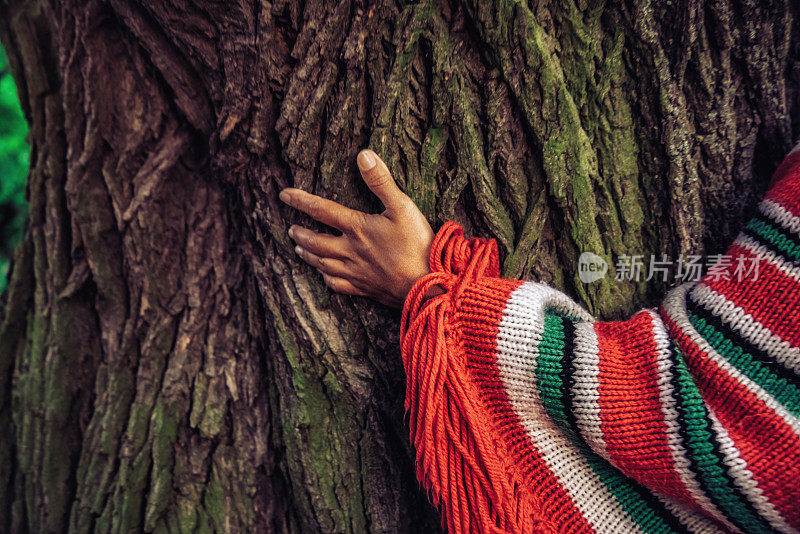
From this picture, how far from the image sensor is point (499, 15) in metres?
0.97

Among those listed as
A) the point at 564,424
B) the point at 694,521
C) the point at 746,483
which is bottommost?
the point at 694,521

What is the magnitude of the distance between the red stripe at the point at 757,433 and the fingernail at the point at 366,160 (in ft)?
2.46

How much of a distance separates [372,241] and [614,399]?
0.59 metres

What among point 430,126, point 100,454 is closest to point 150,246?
point 100,454

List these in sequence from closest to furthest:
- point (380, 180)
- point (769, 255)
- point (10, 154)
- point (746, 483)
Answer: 1. point (746, 483)
2. point (769, 255)
3. point (380, 180)
4. point (10, 154)

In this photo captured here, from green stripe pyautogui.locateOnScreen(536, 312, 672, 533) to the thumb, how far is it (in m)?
0.41

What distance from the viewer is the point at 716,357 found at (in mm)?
802

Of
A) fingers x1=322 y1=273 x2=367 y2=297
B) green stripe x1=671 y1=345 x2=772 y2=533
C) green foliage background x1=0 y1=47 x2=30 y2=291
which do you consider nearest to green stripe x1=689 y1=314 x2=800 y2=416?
green stripe x1=671 y1=345 x2=772 y2=533

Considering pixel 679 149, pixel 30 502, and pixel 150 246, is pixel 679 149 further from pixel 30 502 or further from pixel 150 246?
pixel 30 502

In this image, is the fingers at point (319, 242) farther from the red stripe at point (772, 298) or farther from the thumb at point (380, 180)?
the red stripe at point (772, 298)

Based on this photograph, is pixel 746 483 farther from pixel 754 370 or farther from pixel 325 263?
pixel 325 263

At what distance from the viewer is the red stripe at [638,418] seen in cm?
78

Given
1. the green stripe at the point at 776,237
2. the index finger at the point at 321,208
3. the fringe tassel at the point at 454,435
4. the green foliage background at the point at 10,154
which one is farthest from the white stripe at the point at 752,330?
the green foliage background at the point at 10,154

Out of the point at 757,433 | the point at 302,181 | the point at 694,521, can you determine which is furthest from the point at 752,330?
the point at 302,181
